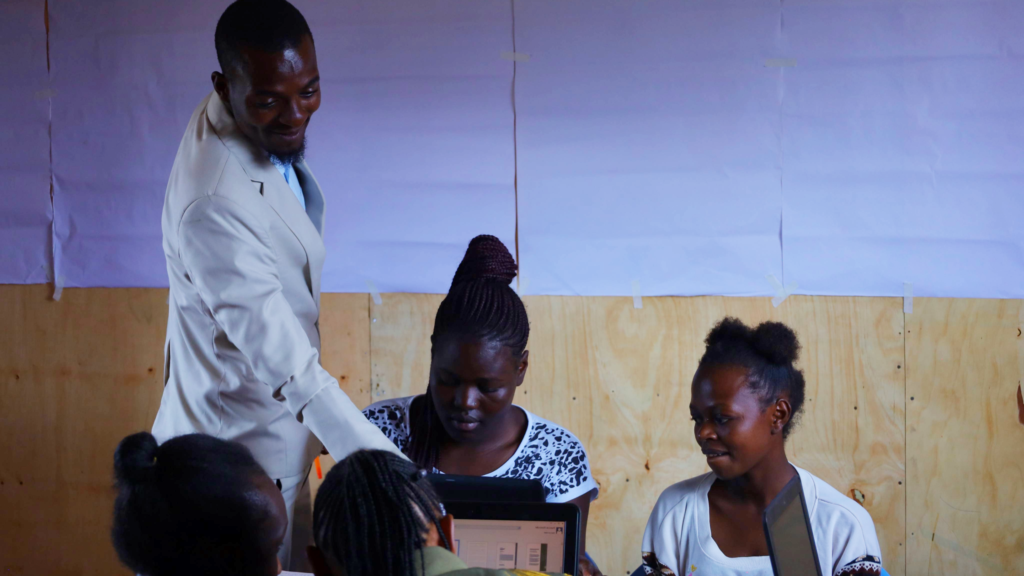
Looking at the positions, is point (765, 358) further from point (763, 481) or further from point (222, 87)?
point (222, 87)

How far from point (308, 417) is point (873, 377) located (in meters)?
1.63

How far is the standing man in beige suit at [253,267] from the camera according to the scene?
1302 millimetres

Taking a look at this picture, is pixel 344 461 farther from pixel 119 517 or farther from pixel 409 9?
pixel 409 9

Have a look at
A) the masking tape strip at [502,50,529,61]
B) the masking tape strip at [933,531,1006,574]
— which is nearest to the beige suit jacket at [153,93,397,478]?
the masking tape strip at [502,50,529,61]

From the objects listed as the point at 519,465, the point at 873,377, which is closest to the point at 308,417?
the point at 519,465

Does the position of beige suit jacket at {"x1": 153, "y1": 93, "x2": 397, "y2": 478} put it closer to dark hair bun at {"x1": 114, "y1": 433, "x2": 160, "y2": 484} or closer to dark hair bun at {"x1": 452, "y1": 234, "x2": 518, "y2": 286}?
dark hair bun at {"x1": 114, "y1": 433, "x2": 160, "y2": 484}

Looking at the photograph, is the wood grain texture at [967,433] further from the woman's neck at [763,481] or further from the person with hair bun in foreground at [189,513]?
Answer: the person with hair bun in foreground at [189,513]

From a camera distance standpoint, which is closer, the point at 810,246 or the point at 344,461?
the point at 344,461

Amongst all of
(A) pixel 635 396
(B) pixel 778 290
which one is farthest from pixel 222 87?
(B) pixel 778 290

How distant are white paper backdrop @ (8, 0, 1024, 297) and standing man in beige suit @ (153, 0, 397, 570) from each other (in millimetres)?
867

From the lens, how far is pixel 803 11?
2150mm

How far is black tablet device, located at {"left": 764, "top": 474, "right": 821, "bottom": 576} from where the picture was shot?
0.95 meters

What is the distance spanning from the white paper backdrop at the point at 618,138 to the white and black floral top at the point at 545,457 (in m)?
0.71

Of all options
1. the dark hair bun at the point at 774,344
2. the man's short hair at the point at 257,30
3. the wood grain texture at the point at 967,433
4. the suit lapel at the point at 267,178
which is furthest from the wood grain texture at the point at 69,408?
the wood grain texture at the point at 967,433
